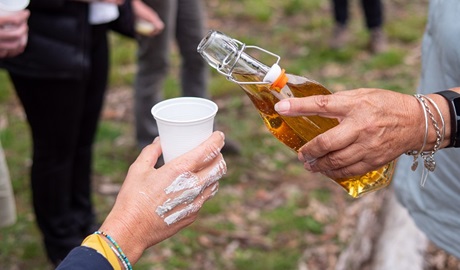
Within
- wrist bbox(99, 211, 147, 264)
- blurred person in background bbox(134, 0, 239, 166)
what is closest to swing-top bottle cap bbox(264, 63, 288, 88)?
wrist bbox(99, 211, 147, 264)

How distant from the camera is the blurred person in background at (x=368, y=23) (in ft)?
19.6

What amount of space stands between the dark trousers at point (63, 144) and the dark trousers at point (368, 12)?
3388 mm

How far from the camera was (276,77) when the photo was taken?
1.71 m

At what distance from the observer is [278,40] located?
20.7ft

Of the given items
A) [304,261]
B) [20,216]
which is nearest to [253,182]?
[304,261]

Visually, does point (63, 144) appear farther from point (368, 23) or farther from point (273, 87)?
point (368, 23)

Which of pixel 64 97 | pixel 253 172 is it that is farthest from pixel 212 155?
pixel 253 172

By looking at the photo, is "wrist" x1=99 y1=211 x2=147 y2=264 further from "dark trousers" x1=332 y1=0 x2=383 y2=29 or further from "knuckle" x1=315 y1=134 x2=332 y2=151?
"dark trousers" x1=332 y1=0 x2=383 y2=29

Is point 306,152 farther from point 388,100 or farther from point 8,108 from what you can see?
point 8,108

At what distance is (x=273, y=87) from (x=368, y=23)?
4.61 metres

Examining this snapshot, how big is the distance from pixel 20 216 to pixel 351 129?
263 cm

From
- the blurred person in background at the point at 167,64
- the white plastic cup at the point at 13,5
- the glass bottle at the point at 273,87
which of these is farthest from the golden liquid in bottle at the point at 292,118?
the blurred person in background at the point at 167,64

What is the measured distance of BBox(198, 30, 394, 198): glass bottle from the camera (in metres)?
1.74

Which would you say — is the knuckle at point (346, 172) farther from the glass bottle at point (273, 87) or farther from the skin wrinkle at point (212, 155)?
the skin wrinkle at point (212, 155)
